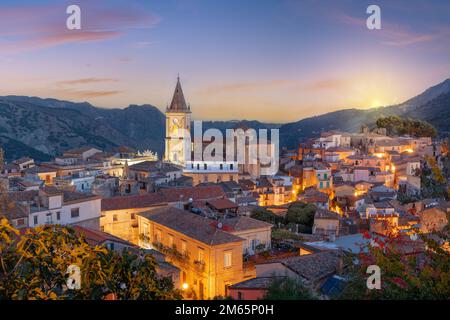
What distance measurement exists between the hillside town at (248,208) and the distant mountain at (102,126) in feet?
89.6

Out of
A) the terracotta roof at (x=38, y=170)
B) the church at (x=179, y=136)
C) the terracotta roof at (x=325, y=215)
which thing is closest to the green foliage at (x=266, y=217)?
the terracotta roof at (x=325, y=215)

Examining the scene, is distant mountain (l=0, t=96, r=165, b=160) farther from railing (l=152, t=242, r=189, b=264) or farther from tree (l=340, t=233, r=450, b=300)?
tree (l=340, t=233, r=450, b=300)

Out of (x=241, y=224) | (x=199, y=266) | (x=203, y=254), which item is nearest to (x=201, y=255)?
(x=203, y=254)

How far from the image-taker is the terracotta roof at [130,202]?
27.6 m

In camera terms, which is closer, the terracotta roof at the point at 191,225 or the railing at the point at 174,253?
the terracotta roof at the point at 191,225

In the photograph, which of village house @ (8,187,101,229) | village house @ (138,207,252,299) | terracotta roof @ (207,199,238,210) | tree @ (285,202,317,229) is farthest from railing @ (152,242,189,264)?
tree @ (285,202,317,229)

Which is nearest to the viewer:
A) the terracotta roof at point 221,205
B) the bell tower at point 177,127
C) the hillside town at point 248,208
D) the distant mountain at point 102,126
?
the hillside town at point 248,208

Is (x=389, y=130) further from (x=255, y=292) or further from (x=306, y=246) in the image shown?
(x=255, y=292)

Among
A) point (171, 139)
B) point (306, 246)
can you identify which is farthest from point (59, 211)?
point (171, 139)

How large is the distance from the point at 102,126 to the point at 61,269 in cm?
13634

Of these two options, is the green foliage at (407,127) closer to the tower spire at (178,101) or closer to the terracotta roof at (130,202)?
the tower spire at (178,101)

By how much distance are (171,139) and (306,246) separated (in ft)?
158

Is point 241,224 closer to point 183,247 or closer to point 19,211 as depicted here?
point 183,247

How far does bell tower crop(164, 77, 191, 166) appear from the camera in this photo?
2482 inches
